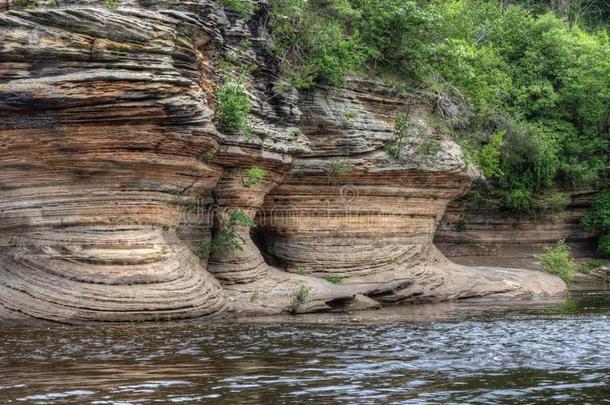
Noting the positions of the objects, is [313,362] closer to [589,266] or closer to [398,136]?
[398,136]

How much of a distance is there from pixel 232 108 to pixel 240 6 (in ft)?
13.5

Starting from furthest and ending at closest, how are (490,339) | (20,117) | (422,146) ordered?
(422,146)
(20,117)
(490,339)

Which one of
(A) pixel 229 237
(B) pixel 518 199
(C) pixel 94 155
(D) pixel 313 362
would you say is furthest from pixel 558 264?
(D) pixel 313 362

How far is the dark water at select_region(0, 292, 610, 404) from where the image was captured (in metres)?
11.4

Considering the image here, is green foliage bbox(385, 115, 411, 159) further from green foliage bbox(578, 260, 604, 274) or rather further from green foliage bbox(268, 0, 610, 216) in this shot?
green foliage bbox(578, 260, 604, 274)

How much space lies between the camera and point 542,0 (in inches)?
2021

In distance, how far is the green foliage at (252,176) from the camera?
2283 cm

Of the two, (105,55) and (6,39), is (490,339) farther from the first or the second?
(6,39)

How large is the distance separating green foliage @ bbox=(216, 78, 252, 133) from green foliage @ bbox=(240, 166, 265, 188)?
1200 millimetres

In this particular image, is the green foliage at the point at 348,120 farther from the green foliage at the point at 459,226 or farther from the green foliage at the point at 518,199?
the green foliage at the point at 518,199

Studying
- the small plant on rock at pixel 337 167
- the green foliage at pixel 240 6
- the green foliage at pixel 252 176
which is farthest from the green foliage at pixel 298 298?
the green foliage at pixel 240 6

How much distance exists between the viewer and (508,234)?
36250 mm

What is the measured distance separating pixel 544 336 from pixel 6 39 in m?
12.4

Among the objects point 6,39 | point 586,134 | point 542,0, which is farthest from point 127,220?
point 542,0
